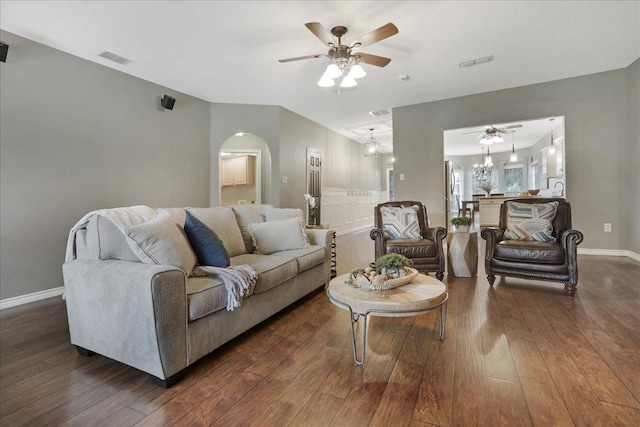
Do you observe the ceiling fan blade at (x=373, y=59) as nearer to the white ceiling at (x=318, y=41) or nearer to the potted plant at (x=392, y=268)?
the white ceiling at (x=318, y=41)

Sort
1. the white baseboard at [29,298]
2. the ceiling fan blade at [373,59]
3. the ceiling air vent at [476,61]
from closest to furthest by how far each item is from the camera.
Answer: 1. the white baseboard at [29,298]
2. the ceiling fan blade at [373,59]
3. the ceiling air vent at [476,61]

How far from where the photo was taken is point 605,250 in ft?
15.4

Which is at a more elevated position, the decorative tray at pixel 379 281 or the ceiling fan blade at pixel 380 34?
the ceiling fan blade at pixel 380 34

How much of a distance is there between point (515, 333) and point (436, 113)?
4.48 metres

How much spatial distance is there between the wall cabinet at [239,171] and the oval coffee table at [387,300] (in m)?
5.39

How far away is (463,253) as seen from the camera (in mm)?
3619

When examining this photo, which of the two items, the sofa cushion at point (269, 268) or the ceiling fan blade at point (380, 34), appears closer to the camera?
the sofa cushion at point (269, 268)

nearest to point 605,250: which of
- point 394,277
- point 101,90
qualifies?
point 394,277

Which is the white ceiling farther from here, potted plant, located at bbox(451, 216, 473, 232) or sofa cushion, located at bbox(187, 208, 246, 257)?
potted plant, located at bbox(451, 216, 473, 232)

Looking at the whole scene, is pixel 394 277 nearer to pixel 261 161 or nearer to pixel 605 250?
pixel 605 250

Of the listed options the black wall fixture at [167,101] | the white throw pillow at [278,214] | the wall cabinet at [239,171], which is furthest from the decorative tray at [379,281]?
the wall cabinet at [239,171]

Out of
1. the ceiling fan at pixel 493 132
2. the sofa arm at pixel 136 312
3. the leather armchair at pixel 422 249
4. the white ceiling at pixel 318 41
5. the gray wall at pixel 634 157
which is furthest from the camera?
the ceiling fan at pixel 493 132

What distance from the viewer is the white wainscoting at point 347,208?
744 cm

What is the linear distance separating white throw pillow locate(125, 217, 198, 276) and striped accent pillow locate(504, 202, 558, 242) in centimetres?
337
